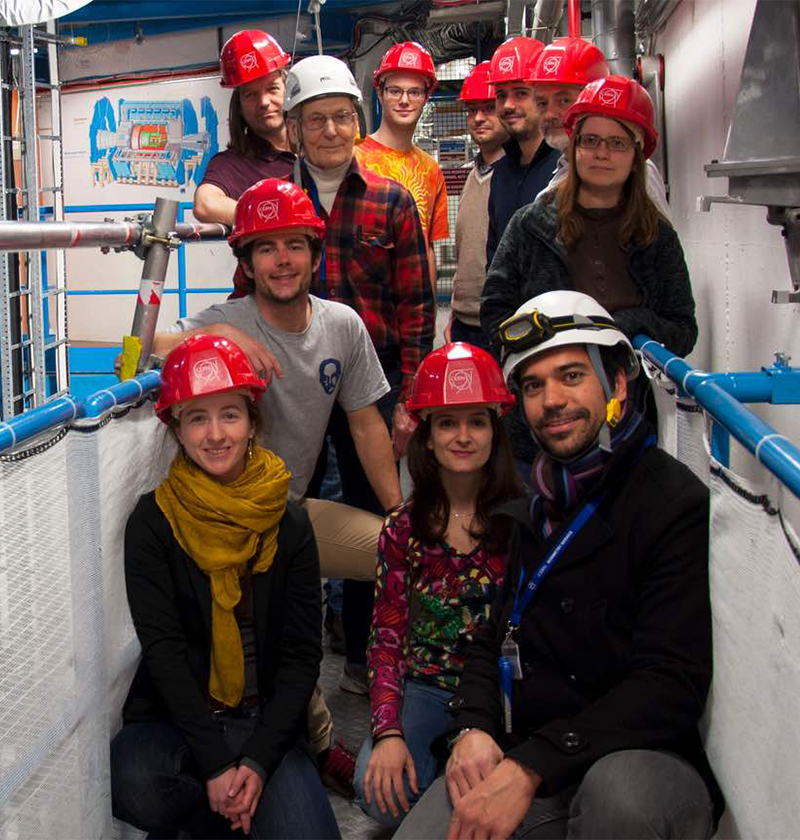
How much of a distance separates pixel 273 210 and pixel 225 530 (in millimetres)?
938

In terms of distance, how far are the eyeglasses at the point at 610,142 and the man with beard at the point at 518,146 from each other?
75 cm

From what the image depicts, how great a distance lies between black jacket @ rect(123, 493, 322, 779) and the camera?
224cm

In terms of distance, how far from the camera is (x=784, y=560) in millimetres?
1229

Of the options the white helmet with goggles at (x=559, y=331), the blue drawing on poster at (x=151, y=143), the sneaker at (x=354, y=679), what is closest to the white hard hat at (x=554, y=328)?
the white helmet with goggles at (x=559, y=331)

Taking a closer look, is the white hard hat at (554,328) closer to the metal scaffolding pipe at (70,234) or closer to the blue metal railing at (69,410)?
the blue metal railing at (69,410)

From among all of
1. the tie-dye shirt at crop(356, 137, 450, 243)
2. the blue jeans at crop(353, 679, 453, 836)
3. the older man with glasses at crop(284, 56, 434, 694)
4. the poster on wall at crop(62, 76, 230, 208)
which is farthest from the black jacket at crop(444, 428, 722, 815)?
the poster on wall at crop(62, 76, 230, 208)

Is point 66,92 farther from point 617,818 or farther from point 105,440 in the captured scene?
point 617,818

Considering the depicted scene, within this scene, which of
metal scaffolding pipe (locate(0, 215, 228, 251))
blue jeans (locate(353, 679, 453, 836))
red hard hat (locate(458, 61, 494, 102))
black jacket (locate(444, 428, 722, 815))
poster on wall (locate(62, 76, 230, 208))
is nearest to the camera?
black jacket (locate(444, 428, 722, 815))

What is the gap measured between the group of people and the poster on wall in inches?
230

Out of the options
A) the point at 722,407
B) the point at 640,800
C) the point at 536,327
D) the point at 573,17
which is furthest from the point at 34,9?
the point at 640,800

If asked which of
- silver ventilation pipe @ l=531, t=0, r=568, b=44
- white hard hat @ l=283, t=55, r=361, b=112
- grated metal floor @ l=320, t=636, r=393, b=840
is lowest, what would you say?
grated metal floor @ l=320, t=636, r=393, b=840

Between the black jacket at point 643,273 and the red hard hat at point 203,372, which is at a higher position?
the black jacket at point 643,273

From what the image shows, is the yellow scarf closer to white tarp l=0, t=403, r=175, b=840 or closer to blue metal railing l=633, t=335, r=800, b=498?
white tarp l=0, t=403, r=175, b=840

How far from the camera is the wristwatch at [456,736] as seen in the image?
2.00m
